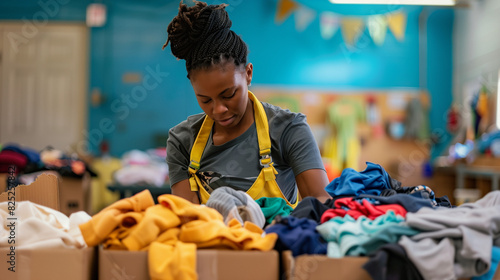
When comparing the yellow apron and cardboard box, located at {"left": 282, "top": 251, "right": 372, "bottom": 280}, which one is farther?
the yellow apron

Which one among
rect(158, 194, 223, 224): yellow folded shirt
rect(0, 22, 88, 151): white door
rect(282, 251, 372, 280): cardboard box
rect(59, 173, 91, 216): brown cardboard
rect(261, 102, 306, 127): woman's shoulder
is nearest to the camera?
rect(282, 251, 372, 280): cardboard box

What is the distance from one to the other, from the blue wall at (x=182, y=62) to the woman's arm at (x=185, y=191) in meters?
4.93

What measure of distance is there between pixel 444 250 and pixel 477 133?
4.90 metres

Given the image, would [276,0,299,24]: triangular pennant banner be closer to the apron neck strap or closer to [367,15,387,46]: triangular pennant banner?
[367,15,387,46]: triangular pennant banner

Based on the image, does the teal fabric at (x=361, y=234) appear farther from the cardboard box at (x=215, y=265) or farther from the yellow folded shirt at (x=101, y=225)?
the yellow folded shirt at (x=101, y=225)

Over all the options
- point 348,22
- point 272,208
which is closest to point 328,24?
point 348,22

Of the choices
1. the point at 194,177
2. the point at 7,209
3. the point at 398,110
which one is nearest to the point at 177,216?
the point at 7,209

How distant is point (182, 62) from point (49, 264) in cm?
583

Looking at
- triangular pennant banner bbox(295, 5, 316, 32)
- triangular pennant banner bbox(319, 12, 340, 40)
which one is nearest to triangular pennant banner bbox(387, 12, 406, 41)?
triangular pennant banner bbox(319, 12, 340, 40)

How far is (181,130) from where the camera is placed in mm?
1750

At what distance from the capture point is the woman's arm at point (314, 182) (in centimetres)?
155

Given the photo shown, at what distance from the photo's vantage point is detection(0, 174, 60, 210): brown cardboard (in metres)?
1.28

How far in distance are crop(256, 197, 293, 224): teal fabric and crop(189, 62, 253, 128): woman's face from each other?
1.10 ft

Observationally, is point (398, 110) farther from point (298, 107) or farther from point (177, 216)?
point (177, 216)
